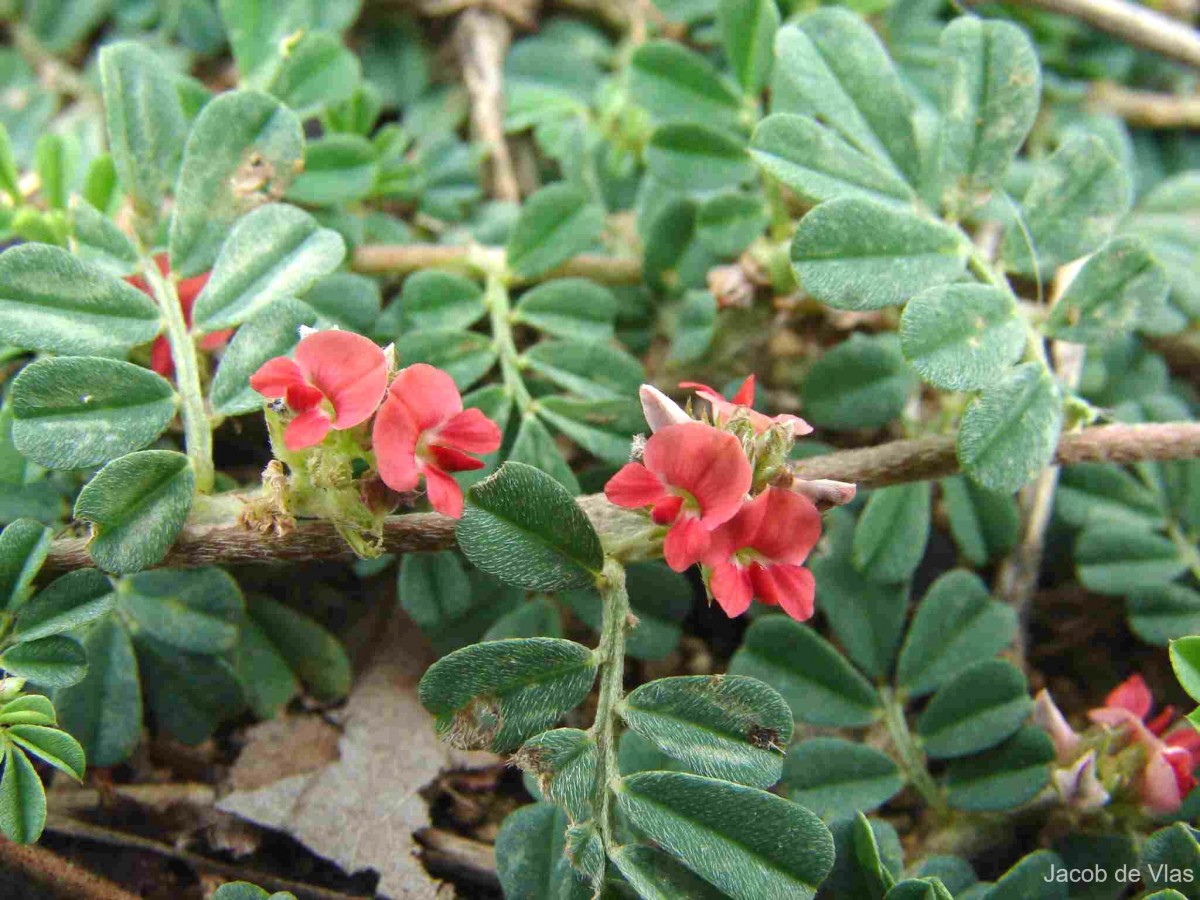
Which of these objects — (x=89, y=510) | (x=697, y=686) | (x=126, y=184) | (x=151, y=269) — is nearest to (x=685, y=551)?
(x=697, y=686)

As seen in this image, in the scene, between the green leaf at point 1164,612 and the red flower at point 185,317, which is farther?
the green leaf at point 1164,612

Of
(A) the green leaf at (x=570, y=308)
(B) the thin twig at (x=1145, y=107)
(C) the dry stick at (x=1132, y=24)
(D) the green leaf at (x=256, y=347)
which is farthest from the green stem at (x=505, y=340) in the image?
(B) the thin twig at (x=1145, y=107)

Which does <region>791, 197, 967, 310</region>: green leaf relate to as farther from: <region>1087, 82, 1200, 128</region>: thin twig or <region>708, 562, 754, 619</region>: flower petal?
<region>1087, 82, 1200, 128</region>: thin twig

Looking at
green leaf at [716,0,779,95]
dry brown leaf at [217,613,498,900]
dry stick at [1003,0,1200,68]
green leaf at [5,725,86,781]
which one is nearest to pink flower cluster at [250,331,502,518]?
green leaf at [5,725,86,781]

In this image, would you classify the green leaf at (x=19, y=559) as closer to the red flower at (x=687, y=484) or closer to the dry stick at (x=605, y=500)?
the dry stick at (x=605, y=500)

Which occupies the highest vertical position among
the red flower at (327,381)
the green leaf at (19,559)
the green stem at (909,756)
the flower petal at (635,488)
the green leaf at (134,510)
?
the red flower at (327,381)

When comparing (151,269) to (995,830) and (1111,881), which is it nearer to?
(995,830)
